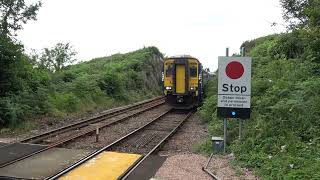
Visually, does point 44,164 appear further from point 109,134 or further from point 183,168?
point 109,134

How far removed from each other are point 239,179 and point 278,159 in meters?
1.11

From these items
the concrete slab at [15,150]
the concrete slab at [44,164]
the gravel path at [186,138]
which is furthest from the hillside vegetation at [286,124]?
the concrete slab at [15,150]

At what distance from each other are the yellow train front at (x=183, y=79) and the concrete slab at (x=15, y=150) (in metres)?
13.7

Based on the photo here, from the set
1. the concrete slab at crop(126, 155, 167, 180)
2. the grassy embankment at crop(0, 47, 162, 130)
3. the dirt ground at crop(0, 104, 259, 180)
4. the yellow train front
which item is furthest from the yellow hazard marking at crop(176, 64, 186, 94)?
the concrete slab at crop(126, 155, 167, 180)

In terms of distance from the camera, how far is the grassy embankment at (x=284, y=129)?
9.39 meters

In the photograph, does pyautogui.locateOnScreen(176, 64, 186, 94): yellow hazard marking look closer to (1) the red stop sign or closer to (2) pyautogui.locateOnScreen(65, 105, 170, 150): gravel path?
(2) pyautogui.locateOnScreen(65, 105, 170, 150): gravel path

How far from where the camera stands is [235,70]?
1221cm

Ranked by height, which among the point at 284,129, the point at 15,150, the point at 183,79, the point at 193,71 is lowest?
the point at 15,150

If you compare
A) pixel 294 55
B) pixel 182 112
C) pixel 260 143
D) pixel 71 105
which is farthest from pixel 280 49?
pixel 260 143

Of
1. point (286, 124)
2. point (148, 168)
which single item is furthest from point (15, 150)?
point (286, 124)

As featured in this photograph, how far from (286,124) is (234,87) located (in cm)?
163

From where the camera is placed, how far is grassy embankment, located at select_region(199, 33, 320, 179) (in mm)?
9388

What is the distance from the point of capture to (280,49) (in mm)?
23125

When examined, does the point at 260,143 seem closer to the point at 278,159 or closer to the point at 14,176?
the point at 278,159
